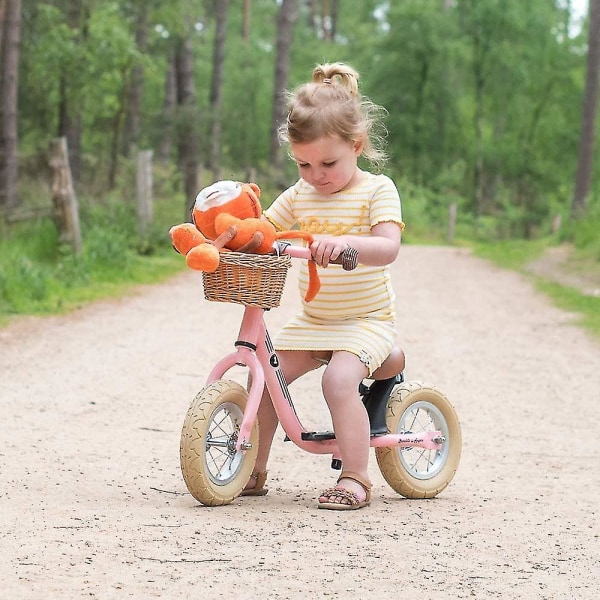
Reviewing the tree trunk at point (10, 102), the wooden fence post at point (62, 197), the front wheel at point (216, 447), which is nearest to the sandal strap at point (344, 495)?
the front wheel at point (216, 447)

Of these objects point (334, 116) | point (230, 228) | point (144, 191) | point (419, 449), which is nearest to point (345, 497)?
point (419, 449)

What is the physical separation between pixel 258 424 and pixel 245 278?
0.73 meters

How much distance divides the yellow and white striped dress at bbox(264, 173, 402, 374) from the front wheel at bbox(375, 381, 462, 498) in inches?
13.5

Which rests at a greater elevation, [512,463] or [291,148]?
[291,148]

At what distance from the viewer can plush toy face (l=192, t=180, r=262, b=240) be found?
14.3 ft

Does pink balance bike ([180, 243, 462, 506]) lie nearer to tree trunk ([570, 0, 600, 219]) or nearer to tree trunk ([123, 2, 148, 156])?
tree trunk ([570, 0, 600, 219])

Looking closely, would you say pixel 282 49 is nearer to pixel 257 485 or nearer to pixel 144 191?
pixel 144 191

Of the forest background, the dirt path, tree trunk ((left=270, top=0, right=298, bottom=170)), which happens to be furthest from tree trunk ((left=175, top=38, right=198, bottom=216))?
the dirt path

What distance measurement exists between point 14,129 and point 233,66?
30.9 metres

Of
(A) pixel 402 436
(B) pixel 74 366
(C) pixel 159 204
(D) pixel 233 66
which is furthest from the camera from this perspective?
(D) pixel 233 66

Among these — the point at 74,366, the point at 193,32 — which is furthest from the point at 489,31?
the point at 74,366

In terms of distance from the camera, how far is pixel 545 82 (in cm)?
4850

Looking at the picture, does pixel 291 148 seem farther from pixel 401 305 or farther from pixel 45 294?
pixel 401 305

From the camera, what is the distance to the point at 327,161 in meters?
4.52
